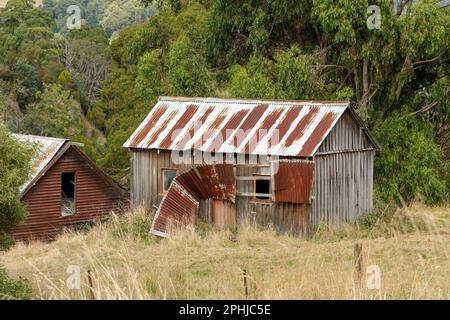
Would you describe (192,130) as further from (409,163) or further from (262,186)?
(409,163)

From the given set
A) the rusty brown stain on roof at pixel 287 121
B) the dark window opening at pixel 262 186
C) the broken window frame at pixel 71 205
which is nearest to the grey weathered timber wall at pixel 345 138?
the rusty brown stain on roof at pixel 287 121

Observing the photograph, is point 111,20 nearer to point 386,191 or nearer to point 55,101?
point 55,101

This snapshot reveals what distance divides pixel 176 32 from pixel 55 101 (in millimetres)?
16962

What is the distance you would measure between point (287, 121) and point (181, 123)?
3.14 metres

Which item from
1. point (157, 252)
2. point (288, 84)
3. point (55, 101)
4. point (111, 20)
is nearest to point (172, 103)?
point (288, 84)

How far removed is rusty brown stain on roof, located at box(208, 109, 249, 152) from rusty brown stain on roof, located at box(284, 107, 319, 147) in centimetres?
172

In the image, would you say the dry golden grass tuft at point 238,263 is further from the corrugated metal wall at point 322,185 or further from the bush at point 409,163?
the bush at point 409,163

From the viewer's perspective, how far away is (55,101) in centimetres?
5722

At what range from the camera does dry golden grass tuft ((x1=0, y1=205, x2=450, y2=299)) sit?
770 cm

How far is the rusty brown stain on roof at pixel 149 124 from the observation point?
1024 inches

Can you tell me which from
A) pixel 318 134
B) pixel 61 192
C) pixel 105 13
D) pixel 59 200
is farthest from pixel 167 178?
pixel 105 13

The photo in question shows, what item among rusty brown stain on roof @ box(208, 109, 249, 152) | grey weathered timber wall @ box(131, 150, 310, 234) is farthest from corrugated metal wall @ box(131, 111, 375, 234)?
rusty brown stain on roof @ box(208, 109, 249, 152)

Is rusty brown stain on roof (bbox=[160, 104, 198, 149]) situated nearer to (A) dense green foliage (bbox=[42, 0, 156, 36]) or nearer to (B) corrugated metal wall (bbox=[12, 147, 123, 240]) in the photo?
(B) corrugated metal wall (bbox=[12, 147, 123, 240])
